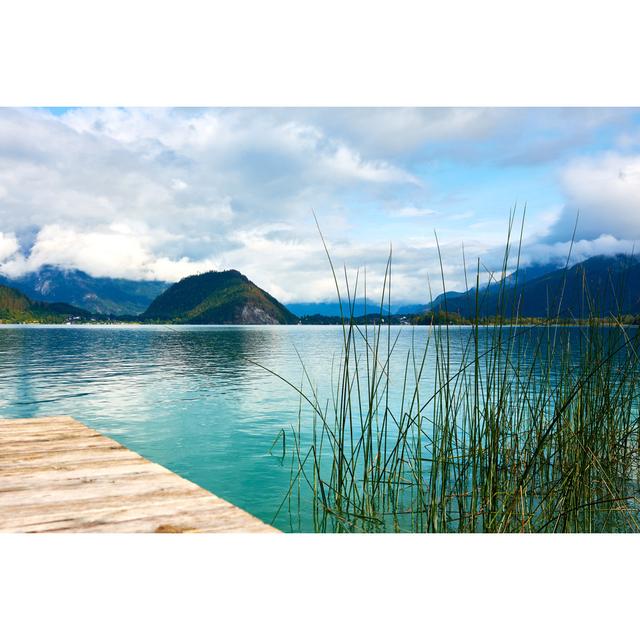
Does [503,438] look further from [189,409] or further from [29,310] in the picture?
[29,310]

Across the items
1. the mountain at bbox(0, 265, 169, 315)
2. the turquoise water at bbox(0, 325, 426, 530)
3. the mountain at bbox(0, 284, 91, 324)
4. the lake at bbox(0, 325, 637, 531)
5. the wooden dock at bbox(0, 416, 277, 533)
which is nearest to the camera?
the wooden dock at bbox(0, 416, 277, 533)

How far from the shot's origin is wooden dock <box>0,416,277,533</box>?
136cm

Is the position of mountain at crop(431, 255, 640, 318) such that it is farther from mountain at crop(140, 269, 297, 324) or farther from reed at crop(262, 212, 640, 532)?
mountain at crop(140, 269, 297, 324)

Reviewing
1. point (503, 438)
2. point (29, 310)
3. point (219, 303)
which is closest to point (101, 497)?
point (503, 438)

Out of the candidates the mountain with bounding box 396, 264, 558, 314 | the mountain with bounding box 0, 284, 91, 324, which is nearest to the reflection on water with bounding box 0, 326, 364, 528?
the mountain with bounding box 396, 264, 558, 314

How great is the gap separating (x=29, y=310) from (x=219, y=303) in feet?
58.2

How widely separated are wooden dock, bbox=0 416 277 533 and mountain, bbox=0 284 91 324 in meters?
47.5

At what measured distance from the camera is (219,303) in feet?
151

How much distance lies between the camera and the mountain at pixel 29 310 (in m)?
43.8

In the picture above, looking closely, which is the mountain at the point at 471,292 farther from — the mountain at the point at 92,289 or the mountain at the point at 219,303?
A: the mountain at the point at 92,289
